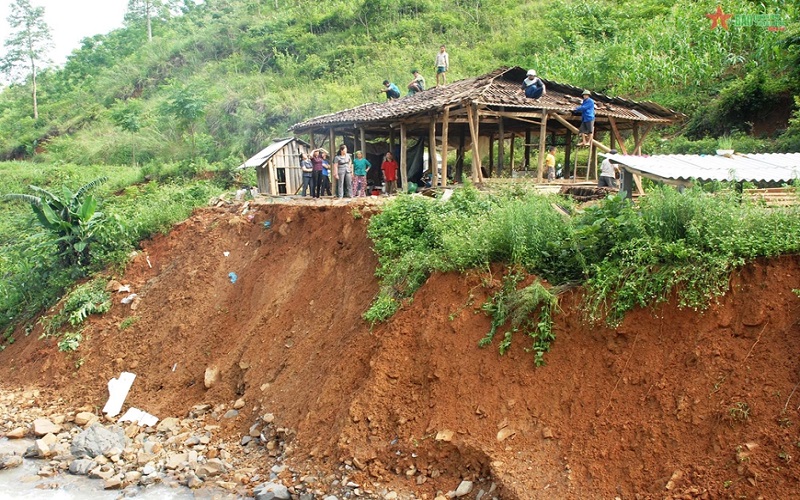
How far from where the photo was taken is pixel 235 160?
826 inches

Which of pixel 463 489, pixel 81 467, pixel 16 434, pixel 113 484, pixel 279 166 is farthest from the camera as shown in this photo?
pixel 279 166

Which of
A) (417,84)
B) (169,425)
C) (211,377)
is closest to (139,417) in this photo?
(169,425)

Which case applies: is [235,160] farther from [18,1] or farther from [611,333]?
[18,1]

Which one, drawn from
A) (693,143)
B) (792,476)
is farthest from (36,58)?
(792,476)

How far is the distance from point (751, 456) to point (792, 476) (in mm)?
293

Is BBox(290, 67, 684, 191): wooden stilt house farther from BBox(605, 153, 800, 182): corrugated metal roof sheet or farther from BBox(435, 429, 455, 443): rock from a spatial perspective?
BBox(435, 429, 455, 443): rock

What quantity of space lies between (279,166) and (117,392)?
30.9 ft

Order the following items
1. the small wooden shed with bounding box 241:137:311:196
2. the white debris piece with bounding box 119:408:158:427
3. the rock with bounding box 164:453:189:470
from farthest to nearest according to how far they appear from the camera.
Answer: the small wooden shed with bounding box 241:137:311:196 < the white debris piece with bounding box 119:408:158:427 < the rock with bounding box 164:453:189:470

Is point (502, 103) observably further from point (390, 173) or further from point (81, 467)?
point (81, 467)

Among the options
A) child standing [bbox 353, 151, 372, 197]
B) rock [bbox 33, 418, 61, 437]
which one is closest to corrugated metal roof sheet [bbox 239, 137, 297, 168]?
child standing [bbox 353, 151, 372, 197]

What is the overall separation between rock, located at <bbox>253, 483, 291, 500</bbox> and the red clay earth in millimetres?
453

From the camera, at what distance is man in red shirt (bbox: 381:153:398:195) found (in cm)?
1458

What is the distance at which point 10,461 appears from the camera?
814 cm

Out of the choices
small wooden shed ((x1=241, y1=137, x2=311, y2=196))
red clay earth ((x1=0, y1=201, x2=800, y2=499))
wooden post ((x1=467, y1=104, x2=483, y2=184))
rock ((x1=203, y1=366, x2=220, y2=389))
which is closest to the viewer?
red clay earth ((x1=0, y1=201, x2=800, y2=499))
